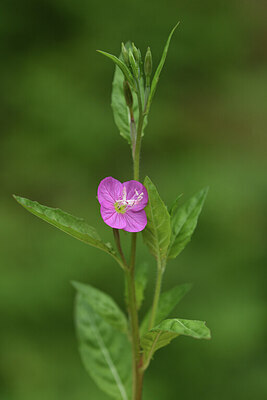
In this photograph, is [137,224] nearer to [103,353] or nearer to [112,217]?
[112,217]

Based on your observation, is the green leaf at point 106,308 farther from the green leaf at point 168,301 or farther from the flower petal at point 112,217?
the flower petal at point 112,217

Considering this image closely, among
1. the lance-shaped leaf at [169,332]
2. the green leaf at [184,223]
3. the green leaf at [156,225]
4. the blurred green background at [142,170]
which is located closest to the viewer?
the lance-shaped leaf at [169,332]

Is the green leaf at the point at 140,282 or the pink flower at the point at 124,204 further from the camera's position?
the green leaf at the point at 140,282

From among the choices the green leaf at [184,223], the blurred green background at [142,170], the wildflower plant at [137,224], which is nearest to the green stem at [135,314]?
the wildflower plant at [137,224]

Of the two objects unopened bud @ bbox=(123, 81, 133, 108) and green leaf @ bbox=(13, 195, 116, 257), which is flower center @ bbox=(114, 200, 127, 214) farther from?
unopened bud @ bbox=(123, 81, 133, 108)

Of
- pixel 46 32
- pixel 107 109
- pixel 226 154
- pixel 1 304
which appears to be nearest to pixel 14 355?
pixel 1 304

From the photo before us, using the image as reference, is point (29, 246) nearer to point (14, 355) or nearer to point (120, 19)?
point (14, 355)

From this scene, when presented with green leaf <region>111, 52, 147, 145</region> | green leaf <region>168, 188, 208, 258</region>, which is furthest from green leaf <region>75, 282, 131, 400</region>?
green leaf <region>111, 52, 147, 145</region>

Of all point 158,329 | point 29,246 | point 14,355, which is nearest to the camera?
point 158,329
